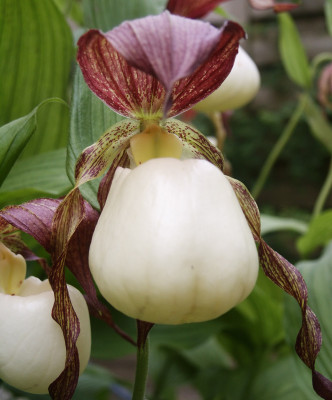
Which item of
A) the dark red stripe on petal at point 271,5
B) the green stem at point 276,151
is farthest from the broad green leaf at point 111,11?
the green stem at point 276,151

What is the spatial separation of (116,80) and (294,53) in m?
0.89

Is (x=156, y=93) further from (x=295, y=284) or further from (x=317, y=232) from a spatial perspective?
(x=317, y=232)

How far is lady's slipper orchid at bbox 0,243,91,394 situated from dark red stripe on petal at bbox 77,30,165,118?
15 centimetres

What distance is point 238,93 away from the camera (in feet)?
2.39

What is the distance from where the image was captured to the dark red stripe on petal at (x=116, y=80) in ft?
1.20

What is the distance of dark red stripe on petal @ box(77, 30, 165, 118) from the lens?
1.20ft

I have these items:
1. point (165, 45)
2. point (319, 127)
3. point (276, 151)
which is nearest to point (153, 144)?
point (165, 45)

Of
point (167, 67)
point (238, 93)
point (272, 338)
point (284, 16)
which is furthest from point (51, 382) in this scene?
point (284, 16)

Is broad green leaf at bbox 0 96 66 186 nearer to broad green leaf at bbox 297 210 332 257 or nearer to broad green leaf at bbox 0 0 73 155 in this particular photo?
broad green leaf at bbox 0 0 73 155

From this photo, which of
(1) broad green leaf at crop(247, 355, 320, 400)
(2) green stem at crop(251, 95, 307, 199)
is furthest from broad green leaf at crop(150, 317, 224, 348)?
(2) green stem at crop(251, 95, 307, 199)

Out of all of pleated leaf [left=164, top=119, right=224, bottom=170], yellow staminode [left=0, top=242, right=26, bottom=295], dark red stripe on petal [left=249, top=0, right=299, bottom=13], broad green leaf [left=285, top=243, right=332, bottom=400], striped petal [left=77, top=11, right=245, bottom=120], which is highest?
striped petal [left=77, top=11, right=245, bottom=120]

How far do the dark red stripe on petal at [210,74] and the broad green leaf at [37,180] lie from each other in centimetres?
18

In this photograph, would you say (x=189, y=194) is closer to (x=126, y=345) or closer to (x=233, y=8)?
(x=126, y=345)

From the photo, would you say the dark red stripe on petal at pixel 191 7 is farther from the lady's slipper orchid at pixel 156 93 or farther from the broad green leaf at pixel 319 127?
the broad green leaf at pixel 319 127
